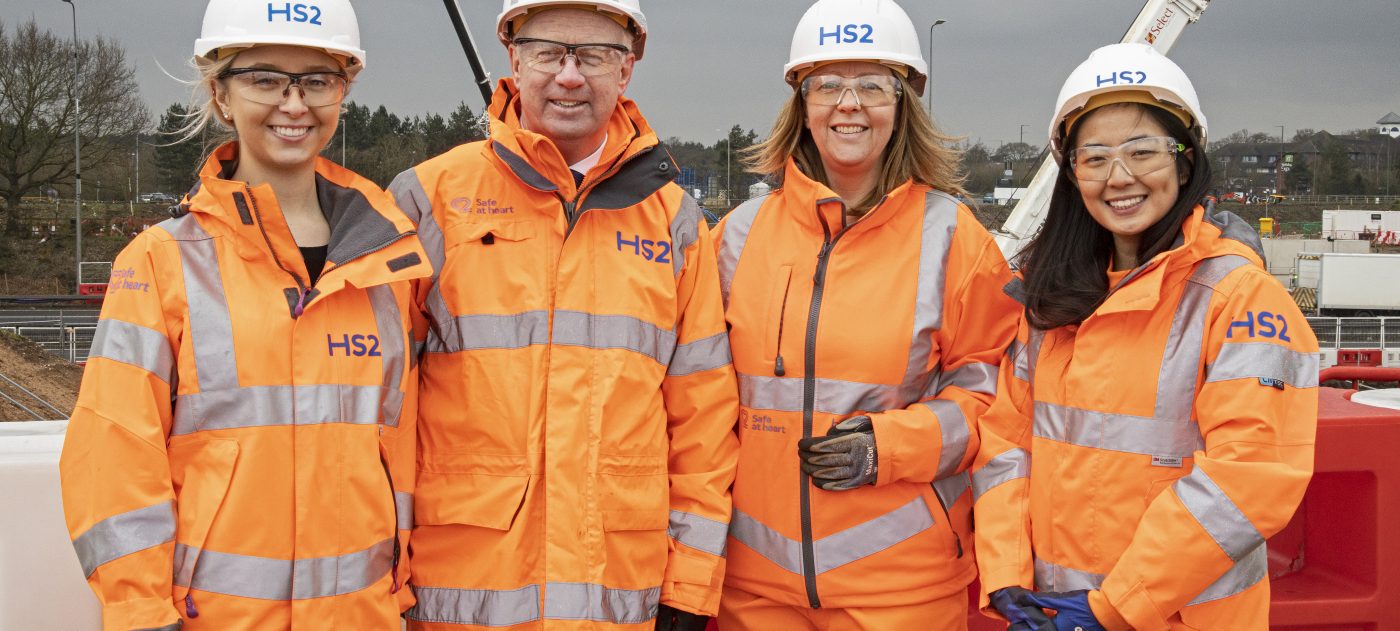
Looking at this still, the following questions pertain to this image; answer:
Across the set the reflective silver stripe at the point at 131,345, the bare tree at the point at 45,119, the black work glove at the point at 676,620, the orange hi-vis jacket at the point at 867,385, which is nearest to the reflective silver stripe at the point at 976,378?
the orange hi-vis jacket at the point at 867,385

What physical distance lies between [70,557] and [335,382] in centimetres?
166

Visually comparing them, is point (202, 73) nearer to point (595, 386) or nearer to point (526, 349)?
point (526, 349)

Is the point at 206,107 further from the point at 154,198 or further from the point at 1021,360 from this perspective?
the point at 154,198

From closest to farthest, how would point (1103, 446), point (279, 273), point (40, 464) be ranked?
1. point (279, 273)
2. point (1103, 446)
3. point (40, 464)

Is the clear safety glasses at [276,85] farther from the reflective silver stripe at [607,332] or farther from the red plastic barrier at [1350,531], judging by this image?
the red plastic barrier at [1350,531]

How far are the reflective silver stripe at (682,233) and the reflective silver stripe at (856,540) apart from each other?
90 centimetres

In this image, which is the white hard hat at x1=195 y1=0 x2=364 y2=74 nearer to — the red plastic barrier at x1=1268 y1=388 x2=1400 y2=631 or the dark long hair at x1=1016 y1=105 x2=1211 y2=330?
the dark long hair at x1=1016 y1=105 x2=1211 y2=330

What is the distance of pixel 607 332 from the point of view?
3164 millimetres

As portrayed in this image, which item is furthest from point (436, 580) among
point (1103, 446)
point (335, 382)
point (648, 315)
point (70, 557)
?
point (1103, 446)

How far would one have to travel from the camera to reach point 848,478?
130 inches

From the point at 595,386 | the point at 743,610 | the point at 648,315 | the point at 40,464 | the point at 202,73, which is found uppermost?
the point at 202,73

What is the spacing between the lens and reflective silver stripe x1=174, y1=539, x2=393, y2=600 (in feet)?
8.80

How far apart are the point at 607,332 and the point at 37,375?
2350 centimetres

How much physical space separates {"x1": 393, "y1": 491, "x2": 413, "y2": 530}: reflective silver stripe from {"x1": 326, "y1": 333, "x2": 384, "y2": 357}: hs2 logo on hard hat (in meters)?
0.41
